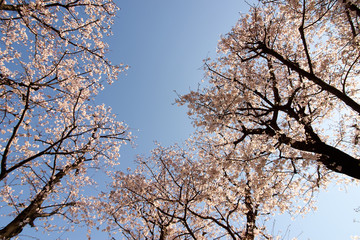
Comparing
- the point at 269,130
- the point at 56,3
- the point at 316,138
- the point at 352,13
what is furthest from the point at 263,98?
the point at 56,3

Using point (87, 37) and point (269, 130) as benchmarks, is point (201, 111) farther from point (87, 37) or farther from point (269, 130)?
point (87, 37)

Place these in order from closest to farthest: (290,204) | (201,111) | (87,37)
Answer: (201,111)
(87,37)
(290,204)

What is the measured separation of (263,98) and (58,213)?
952cm

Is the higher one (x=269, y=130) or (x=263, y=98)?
(x=263, y=98)

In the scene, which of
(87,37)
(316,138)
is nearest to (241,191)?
(316,138)

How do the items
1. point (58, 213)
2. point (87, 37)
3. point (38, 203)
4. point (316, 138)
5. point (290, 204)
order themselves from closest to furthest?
point (316, 138) → point (38, 203) → point (58, 213) → point (87, 37) → point (290, 204)

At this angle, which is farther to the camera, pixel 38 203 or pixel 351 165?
pixel 38 203

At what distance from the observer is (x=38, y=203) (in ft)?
25.1

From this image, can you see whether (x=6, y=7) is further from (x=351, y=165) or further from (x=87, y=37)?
(x=351, y=165)

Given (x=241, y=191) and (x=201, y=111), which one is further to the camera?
Answer: (x=241, y=191)

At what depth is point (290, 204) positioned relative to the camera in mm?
10805

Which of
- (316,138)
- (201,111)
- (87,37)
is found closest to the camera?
(316,138)

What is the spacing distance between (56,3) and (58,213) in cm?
802

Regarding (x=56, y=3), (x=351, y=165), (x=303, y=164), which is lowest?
(x=351, y=165)
